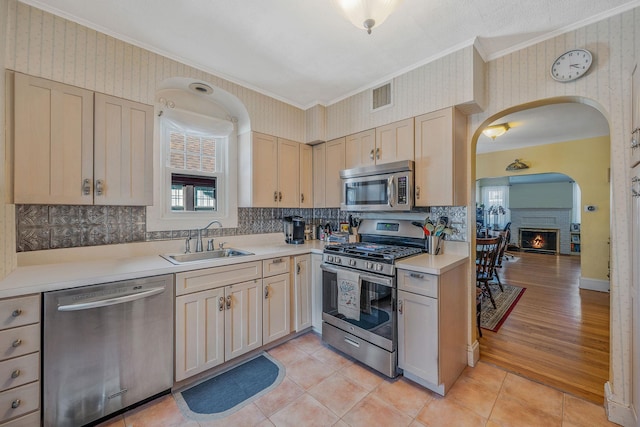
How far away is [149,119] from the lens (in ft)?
6.79

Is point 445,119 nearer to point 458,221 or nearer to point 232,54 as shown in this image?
point 458,221

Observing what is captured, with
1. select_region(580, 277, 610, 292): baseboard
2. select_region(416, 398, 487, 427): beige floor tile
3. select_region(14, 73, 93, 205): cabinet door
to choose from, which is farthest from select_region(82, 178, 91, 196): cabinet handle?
select_region(580, 277, 610, 292): baseboard

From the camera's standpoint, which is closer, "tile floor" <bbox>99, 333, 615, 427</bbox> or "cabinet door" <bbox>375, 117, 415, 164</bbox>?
"tile floor" <bbox>99, 333, 615, 427</bbox>

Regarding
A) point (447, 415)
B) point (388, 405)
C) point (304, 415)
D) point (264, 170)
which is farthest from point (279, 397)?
point (264, 170)

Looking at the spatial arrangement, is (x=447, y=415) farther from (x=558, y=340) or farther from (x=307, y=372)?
(x=558, y=340)

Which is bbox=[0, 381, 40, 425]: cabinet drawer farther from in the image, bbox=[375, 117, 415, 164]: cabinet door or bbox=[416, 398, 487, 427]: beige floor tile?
bbox=[375, 117, 415, 164]: cabinet door

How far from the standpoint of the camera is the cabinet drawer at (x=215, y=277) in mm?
1882

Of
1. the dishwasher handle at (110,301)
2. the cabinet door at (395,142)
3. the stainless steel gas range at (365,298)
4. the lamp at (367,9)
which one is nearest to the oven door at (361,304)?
the stainless steel gas range at (365,298)

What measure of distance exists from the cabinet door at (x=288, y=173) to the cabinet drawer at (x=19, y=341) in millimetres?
2121

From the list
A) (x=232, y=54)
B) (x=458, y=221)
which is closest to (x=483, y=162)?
(x=458, y=221)

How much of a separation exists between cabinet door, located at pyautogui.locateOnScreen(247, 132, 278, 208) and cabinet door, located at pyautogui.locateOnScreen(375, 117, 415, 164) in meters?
1.19

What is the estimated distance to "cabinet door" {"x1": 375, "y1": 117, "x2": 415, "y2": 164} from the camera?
2.46 meters

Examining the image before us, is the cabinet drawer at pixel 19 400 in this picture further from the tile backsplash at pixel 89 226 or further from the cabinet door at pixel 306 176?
the cabinet door at pixel 306 176

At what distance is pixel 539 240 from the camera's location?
820 cm
